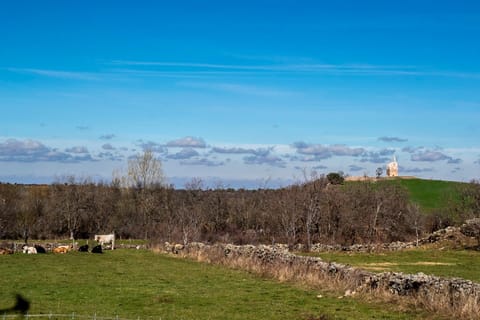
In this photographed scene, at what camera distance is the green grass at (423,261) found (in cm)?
3294

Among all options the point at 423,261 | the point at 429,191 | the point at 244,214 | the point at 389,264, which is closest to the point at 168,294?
the point at 389,264

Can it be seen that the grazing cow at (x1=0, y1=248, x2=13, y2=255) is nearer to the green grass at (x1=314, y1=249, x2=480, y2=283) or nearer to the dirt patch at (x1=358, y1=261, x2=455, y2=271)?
the green grass at (x1=314, y1=249, x2=480, y2=283)

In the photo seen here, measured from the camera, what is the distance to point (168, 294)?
22500 millimetres

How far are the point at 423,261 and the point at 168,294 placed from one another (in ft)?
79.6

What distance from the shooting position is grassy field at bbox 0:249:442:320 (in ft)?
61.0

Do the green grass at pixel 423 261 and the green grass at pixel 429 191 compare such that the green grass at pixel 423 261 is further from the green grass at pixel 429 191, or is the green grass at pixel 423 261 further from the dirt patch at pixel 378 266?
the green grass at pixel 429 191

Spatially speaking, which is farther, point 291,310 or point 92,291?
point 92,291

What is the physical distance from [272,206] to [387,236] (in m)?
13.0

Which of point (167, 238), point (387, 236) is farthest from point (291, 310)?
point (387, 236)

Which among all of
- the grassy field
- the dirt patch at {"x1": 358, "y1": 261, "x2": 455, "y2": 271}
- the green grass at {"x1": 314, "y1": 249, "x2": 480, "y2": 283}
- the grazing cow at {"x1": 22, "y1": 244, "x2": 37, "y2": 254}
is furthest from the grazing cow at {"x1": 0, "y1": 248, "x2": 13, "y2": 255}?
the dirt patch at {"x1": 358, "y1": 261, "x2": 455, "y2": 271}

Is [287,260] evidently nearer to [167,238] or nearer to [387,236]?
[167,238]

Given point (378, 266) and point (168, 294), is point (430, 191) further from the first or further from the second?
point (168, 294)

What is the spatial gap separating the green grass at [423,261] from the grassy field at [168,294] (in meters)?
10.7

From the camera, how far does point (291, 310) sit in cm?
1912
